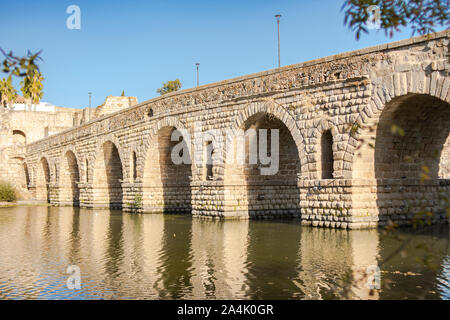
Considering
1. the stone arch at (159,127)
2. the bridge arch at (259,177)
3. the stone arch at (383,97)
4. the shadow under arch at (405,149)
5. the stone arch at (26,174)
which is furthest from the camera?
the stone arch at (26,174)

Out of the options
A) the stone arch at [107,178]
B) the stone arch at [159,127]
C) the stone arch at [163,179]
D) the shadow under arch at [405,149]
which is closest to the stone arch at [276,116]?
the shadow under arch at [405,149]

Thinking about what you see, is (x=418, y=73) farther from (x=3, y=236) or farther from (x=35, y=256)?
(x=3, y=236)

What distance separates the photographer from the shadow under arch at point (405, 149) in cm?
1331

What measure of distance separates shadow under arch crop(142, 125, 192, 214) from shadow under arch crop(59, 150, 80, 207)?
41.3 feet

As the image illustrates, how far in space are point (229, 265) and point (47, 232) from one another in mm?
8123

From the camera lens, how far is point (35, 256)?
10.5 meters

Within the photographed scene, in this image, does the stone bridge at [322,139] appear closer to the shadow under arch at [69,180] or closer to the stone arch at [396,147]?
the stone arch at [396,147]

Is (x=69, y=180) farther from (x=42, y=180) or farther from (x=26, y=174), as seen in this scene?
(x=26, y=174)

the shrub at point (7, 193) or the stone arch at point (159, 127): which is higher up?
the stone arch at point (159, 127)

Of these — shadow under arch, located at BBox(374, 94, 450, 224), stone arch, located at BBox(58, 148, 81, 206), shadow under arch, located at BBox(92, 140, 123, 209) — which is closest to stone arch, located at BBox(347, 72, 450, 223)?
shadow under arch, located at BBox(374, 94, 450, 224)

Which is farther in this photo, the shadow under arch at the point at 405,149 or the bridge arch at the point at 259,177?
the bridge arch at the point at 259,177

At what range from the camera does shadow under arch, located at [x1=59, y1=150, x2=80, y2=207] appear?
3359 cm

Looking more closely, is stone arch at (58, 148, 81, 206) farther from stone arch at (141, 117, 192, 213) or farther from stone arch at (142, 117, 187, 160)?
stone arch at (142, 117, 187, 160)

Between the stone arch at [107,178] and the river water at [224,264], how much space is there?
12658 mm
